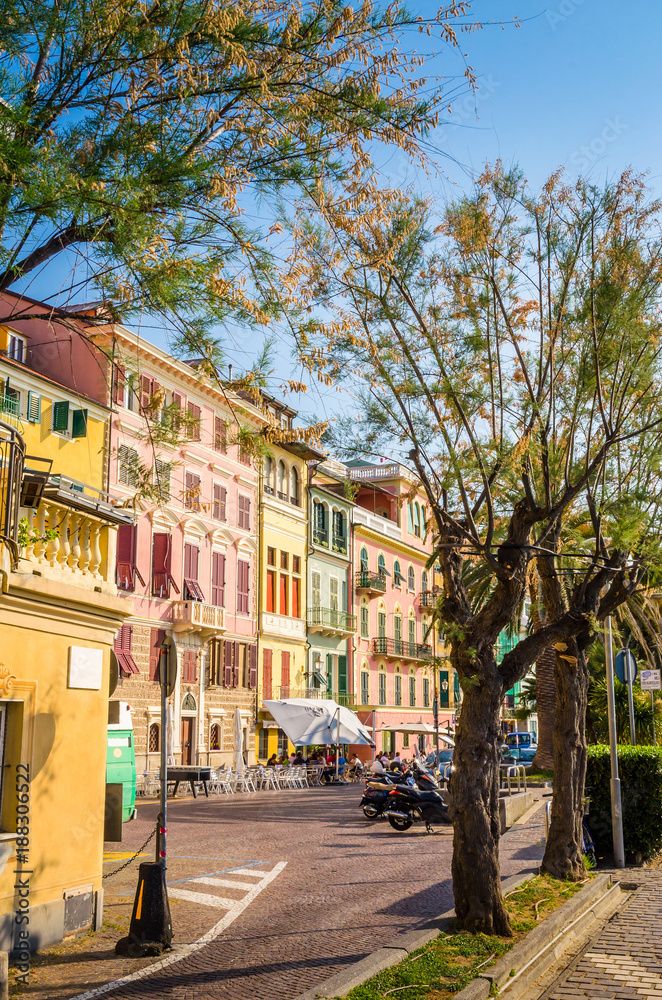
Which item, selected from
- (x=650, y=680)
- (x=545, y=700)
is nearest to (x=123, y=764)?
(x=650, y=680)

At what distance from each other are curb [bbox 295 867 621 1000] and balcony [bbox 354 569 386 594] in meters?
38.8

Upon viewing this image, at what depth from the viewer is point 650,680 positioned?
1572cm

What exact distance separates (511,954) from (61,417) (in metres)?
21.4

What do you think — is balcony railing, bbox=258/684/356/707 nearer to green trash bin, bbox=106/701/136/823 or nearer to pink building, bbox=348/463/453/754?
pink building, bbox=348/463/453/754

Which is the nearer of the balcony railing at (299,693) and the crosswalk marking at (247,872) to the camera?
the crosswalk marking at (247,872)

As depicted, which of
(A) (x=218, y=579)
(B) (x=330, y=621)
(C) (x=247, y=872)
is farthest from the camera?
(B) (x=330, y=621)

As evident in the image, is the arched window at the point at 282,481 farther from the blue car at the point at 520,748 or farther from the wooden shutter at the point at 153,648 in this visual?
the blue car at the point at 520,748

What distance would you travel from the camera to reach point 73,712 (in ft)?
30.2

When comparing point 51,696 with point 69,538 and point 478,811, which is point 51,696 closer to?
point 69,538

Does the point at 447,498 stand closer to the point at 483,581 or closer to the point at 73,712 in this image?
the point at 73,712

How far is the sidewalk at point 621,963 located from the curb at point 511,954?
17 centimetres

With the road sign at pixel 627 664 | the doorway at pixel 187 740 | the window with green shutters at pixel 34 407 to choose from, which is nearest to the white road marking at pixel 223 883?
the road sign at pixel 627 664

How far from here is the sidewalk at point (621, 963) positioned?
7.53 meters

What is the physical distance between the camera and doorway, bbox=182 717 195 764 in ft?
112
